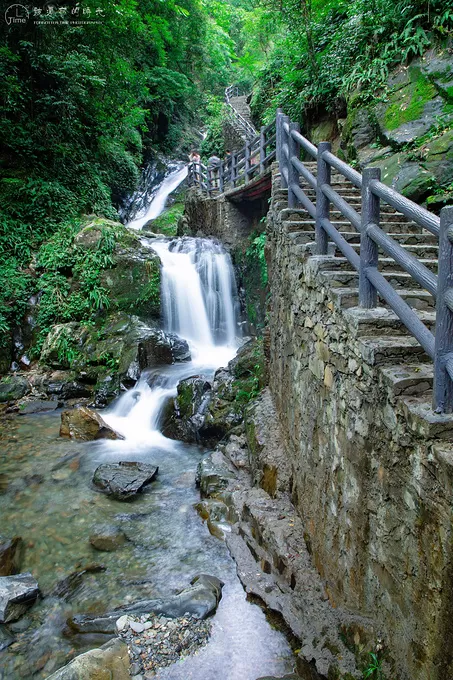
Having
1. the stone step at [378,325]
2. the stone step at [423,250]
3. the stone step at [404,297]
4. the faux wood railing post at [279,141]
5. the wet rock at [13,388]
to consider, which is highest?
the faux wood railing post at [279,141]

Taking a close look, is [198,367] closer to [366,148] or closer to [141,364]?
[141,364]

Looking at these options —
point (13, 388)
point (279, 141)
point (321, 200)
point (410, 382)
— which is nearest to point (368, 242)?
point (410, 382)

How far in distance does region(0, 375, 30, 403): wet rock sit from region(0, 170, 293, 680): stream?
0.81 metres

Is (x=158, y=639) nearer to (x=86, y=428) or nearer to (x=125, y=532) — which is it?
(x=125, y=532)

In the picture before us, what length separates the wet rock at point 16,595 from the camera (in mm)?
3561

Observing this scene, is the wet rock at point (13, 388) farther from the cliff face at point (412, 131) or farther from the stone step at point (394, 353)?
the stone step at point (394, 353)

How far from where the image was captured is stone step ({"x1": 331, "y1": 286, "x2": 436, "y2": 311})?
9.25ft

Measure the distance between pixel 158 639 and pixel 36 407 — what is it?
6367 millimetres

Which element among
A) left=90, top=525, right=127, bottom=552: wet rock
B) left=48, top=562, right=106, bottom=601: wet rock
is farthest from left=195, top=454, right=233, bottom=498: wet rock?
left=48, top=562, right=106, bottom=601: wet rock

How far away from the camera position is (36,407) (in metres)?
8.59

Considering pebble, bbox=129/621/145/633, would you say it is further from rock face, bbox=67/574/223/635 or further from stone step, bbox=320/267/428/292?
stone step, bbox=320/267/428/292

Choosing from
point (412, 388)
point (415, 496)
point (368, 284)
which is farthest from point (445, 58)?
point (415, 496)

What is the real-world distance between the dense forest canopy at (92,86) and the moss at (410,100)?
1.71 feet

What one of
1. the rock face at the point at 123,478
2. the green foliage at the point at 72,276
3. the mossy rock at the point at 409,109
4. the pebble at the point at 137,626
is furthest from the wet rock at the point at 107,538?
the green foliage at the point at 72,276
